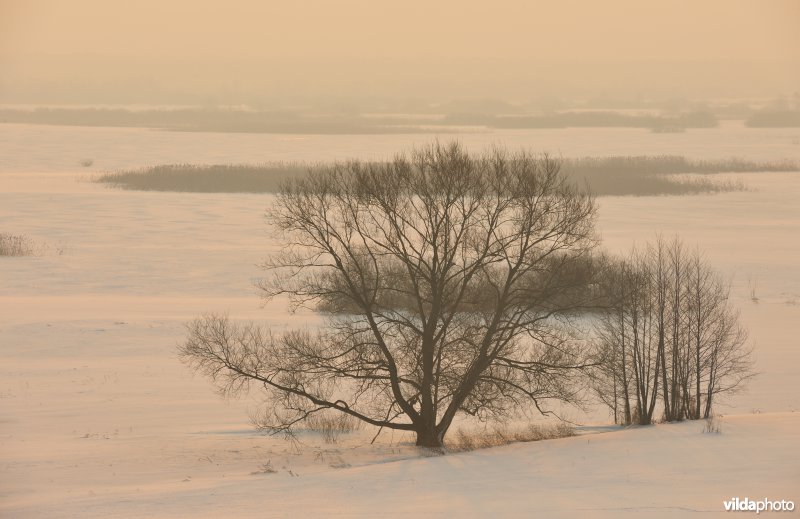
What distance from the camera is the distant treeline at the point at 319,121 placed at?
154 meters

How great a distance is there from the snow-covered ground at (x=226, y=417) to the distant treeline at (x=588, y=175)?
949 centimetres

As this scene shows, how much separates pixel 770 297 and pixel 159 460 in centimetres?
2926

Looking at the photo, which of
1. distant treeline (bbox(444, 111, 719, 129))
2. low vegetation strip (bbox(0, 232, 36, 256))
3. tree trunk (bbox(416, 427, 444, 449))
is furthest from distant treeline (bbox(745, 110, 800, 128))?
tree trunk (bbox(416, 427, 444, 449))

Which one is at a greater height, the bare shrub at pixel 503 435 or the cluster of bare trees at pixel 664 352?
the cluster of bare trees at pixel 664 352

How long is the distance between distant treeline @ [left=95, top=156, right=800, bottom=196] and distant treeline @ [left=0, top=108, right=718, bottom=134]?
53861 mm

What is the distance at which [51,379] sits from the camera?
3238cm

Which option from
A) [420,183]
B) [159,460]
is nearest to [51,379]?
[159,460]

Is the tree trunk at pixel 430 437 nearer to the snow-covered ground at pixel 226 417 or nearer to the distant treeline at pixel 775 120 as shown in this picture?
the snow-covered ground at pixel 226 417

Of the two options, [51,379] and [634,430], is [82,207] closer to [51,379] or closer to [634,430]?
[51,379]

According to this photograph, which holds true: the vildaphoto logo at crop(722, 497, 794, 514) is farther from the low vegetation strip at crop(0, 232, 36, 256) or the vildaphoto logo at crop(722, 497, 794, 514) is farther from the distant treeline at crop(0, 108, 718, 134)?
the distant treeline at crop(0, 108, 718, 134)

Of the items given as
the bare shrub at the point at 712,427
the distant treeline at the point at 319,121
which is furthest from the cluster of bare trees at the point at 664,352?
the distant treeline at the point at 319,121

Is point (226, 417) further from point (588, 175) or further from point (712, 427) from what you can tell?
point (588, 175)

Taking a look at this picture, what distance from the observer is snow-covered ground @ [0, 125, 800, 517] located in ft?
68.2

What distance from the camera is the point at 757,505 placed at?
19.1m
